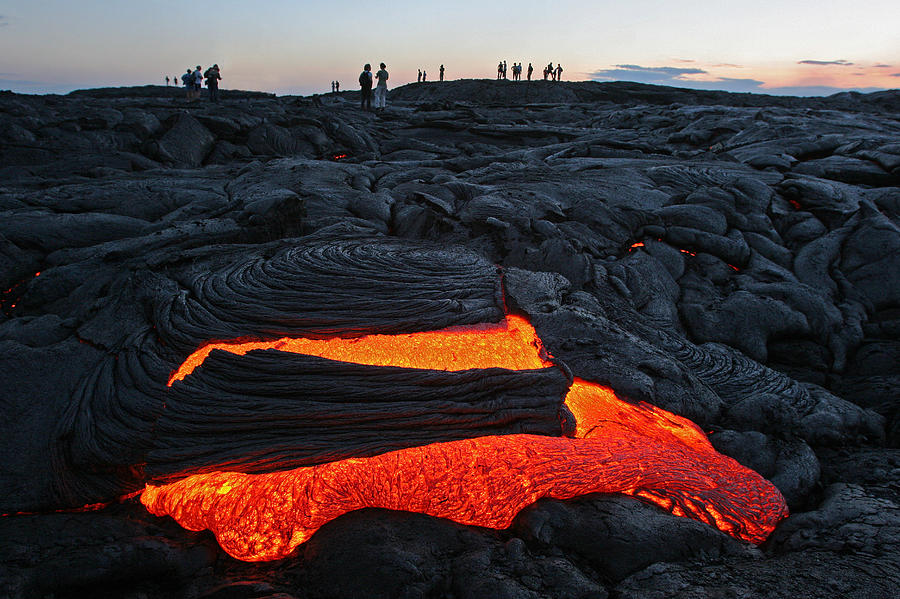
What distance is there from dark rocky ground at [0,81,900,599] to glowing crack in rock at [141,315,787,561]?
0.58 feet

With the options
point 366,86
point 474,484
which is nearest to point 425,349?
point 474,484

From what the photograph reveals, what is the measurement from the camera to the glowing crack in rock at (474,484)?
13.9ft

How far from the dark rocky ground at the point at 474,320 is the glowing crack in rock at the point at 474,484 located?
178mm

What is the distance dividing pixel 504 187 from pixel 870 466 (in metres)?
7.30

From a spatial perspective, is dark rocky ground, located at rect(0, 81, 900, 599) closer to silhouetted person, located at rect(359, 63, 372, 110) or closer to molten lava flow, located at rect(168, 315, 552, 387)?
molten lava flow, located at rect(168, 315, 552, 387)

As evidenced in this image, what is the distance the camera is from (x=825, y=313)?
807 centimetres

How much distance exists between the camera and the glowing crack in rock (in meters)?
4.25

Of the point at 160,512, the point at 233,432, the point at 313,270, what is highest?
the point at 313,270

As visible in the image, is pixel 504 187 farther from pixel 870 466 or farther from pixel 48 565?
pixel 48 565

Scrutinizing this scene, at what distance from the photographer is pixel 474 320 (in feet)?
20.7

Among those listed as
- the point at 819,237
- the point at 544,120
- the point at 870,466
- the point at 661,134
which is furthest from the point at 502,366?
the point at 544,120

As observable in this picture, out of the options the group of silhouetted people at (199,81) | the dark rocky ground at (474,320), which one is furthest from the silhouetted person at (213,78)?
the dark rocky ground at (474,320)

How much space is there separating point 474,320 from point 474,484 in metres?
2.30

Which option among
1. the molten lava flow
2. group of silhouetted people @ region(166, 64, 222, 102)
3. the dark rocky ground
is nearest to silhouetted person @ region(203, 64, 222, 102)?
group of silhouetted people @ region(166, 64, 222, 102)
